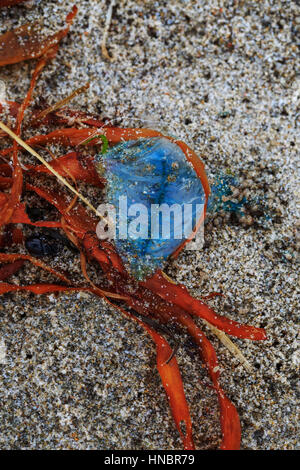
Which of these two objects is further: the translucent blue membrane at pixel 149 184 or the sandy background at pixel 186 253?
the translucent blue membrane at pixel 149 184

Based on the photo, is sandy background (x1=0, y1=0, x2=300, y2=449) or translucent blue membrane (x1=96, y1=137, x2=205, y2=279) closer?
sandy background (x1=0, y1=0, x2=300, y2=449)

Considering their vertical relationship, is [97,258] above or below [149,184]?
below

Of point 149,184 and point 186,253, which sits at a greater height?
point 149,184

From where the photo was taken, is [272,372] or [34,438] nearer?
[34,438]

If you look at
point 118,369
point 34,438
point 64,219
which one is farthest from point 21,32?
point 34,438

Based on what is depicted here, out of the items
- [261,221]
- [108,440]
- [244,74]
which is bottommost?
[108,440]

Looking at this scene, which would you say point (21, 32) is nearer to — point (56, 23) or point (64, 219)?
point (56, 23)

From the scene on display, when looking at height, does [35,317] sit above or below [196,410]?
above

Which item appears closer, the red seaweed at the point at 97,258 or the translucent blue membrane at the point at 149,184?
the red seaweed at the point at 97,258
